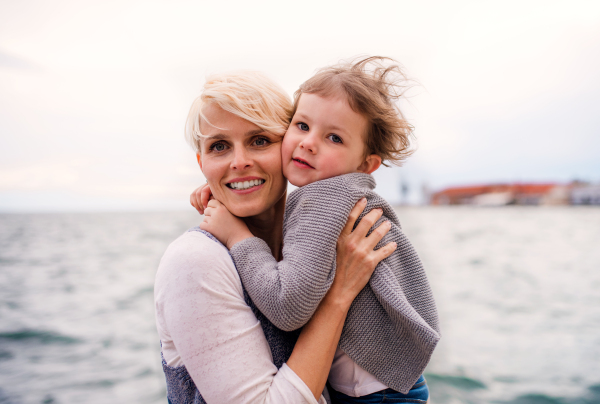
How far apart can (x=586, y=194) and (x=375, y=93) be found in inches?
1511

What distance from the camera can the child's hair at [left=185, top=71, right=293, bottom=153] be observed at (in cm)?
139

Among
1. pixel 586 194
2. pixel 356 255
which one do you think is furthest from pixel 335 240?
pixel 586 194

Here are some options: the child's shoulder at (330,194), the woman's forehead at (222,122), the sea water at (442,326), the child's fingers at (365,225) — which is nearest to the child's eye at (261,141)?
the woman's forehead at (222,122)

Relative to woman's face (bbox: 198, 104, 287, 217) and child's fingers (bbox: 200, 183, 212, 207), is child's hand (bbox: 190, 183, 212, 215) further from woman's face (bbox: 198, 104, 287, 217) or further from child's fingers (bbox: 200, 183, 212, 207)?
woman's face (bbox: 198, 104, 287, 217)

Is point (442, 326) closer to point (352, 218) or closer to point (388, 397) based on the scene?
point (388, 397)

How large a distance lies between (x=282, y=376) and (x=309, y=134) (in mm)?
899

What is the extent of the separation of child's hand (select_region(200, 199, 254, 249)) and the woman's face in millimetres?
65

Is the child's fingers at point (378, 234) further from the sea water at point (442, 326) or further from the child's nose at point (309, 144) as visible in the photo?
the sea water at point (442, 326)

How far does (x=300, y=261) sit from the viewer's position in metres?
1.22

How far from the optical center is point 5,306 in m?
9.29

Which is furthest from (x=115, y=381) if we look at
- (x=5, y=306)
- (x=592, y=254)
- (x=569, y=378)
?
(x=592, y=254)

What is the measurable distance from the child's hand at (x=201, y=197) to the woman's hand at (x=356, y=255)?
64 centimetres

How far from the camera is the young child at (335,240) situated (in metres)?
1.23

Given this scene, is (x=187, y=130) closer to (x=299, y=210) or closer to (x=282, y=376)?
(x=299, y=210)
